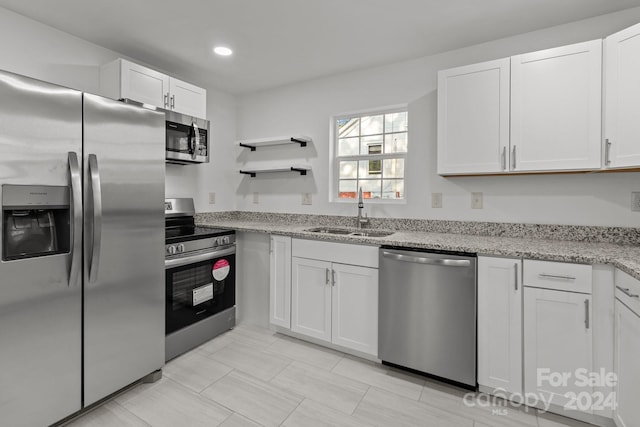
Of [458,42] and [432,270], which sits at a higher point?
[458,42]

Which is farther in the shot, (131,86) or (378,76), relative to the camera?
(378,76)

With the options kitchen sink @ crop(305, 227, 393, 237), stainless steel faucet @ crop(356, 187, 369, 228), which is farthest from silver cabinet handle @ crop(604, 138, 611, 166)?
stainless steel faucet @ crop(356, 187, 369, 228)

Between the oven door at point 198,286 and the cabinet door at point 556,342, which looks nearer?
the cabinet door at point 556,342

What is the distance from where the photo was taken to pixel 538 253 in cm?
168

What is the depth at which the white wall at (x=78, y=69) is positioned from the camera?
80.5 inches

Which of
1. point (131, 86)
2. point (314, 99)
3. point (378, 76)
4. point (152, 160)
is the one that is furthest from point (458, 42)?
point (131, 86)

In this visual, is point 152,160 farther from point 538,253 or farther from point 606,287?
point 606,287

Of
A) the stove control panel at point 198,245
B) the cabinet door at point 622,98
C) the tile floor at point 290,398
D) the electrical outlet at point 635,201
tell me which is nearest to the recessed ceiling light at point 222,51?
the stove control panel at point 198,245

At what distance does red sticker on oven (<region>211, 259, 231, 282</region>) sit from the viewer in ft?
8.56

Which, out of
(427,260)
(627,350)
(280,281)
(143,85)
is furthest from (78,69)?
(627,350)

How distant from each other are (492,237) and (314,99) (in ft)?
6.97

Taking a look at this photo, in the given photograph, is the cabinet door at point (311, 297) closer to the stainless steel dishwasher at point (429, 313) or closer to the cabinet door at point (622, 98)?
the stainless steel dishwasher at point (429, 313)

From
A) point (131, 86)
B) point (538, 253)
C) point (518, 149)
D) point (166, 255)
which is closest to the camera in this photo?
point (538, 253)

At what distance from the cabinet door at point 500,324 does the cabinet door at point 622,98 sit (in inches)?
33.0
